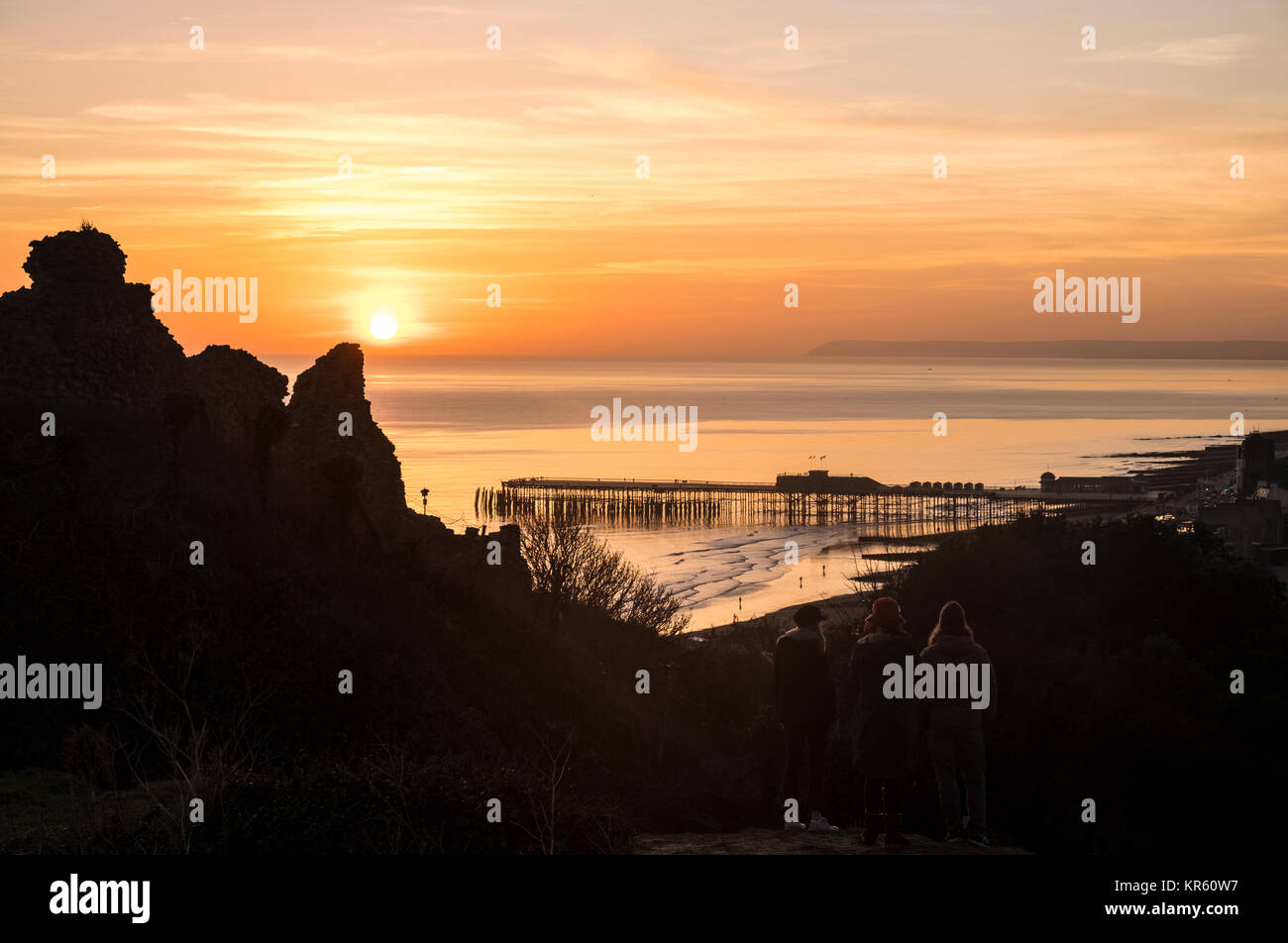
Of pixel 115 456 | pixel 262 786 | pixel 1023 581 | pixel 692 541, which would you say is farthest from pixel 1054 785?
pixel 692 541

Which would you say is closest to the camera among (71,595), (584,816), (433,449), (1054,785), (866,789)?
(866,789)

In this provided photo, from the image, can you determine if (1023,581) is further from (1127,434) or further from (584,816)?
(1127,434)

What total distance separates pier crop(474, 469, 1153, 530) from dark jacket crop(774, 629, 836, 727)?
246ft

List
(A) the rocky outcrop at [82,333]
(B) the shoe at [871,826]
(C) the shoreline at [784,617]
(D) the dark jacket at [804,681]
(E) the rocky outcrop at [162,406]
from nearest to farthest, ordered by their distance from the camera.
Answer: (B) the shoe at [871,826]
(D) the dark jacket at [804,681]
(E) the rocky outcrop at [162,406]
(A) the rocky outcrop at [82,333]
(C) the shoreline at [784,617]

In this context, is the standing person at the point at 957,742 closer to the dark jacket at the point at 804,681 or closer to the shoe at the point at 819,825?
the dark jacket at the point at 804,681

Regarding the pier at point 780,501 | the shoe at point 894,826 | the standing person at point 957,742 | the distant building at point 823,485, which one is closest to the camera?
the shoe at point 894,826

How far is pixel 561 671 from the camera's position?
28766 millimetres

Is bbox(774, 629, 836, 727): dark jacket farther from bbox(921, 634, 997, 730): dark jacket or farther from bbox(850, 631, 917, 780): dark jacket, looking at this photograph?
bbox(921, 634, 997, 730): dark jacket

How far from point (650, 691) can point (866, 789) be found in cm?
2364

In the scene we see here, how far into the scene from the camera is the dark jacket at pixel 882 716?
1018 cm

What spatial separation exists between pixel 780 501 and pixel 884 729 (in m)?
87.9

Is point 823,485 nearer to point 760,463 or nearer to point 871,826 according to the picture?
point 760,463

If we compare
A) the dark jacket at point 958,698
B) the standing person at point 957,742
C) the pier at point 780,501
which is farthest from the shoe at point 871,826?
the pier at point 780,501

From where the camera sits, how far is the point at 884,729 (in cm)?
1028
